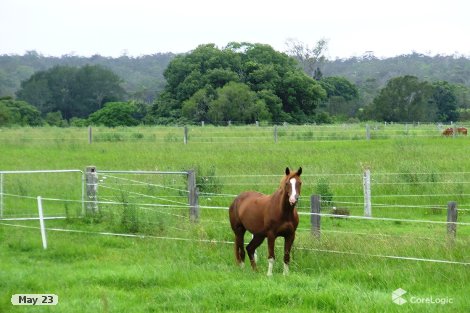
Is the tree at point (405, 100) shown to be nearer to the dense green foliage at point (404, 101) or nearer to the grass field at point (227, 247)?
the dense green foliage at point (404, 101)

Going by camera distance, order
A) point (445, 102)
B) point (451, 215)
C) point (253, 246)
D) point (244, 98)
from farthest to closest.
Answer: point (445, 102) → point (244, 98) → point (451, 215) → point (253, 246)

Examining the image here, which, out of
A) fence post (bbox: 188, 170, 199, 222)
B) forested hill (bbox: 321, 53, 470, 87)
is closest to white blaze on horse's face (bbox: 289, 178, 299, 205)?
fence post (bbox: 188, 170, 199, 222)

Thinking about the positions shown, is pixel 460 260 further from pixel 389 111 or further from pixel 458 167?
pixel 389 111

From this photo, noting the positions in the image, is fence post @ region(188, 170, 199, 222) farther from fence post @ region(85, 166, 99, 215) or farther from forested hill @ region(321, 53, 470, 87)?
forested hill @ region(321, 53, 470, 87)

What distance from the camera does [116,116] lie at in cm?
6712

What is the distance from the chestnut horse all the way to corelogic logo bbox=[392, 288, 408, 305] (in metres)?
1.72

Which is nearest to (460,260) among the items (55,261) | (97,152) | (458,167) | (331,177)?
(55,261)

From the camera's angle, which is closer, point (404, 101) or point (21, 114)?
point (404, 101)

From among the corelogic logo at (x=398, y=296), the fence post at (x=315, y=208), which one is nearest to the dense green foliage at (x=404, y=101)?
the fence post at (x=315, y=208)

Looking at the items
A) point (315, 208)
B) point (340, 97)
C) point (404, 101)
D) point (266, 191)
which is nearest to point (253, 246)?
point (315, 208)

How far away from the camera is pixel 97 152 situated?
30.0 metres
